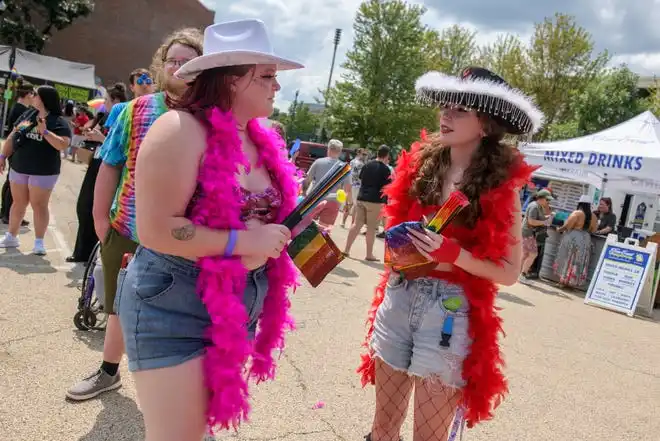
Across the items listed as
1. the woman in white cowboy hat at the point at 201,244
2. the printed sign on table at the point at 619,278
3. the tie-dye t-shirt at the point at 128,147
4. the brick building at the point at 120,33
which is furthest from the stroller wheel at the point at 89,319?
the brick building at the point at 120,33

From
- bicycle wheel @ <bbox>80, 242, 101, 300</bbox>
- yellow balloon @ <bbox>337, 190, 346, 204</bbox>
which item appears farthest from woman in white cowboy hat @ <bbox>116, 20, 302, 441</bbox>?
bicycle wheel @ <bbox>80, 242, 101, 300</bbox>

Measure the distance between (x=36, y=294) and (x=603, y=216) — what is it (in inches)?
411

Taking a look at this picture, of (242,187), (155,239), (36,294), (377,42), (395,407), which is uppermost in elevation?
(377,42)

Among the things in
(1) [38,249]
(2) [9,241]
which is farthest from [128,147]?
(2) [9,241]

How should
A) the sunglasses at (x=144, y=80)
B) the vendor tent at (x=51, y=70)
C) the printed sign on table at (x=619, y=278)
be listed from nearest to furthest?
the sunglasses at (x=144, y=80) < the printed sign on table at (x=619, y=278) < the vendor tent at (x=51, y=70)

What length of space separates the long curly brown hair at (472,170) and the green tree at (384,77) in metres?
29.4

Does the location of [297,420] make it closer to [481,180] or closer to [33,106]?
[481,180]

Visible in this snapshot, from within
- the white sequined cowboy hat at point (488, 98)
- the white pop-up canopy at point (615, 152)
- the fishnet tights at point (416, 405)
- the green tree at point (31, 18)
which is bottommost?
the fishnet tights at point (416, 405)

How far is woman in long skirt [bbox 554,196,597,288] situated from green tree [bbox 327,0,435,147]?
73.2 ft

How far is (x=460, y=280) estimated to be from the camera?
6.91 ft

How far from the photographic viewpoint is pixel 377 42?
31469 mm

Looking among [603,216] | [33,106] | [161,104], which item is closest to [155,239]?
[161,104]

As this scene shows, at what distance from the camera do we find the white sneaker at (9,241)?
5.72 m

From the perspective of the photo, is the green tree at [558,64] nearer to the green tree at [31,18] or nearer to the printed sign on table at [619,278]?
the printed sign on table at [619,278]
